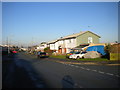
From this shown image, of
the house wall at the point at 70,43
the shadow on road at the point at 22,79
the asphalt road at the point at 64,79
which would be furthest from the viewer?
the house wall at the point at 70,43

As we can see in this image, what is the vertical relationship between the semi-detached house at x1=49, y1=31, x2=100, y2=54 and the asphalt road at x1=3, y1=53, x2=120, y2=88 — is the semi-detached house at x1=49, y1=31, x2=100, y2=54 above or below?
above

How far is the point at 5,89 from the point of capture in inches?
310

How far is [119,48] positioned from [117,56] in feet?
7.52

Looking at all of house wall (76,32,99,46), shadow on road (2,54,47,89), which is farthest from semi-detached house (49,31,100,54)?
shadow on road (2,54,47,89)

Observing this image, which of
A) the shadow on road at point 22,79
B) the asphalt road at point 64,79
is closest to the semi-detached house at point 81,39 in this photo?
the asphalt road at point 64,79

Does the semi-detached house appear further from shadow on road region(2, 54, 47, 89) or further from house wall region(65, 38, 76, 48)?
shadow on road region(2, 54, 47, 89)

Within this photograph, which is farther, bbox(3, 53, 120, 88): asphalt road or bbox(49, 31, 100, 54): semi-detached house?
bbox(49, 31, 100, 54): semi-detached house

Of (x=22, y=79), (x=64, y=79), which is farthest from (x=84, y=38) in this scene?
(x=22, y=79)

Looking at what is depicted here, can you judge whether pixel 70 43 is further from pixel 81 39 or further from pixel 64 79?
pixel 64 79

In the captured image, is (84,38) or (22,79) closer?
(22,79)

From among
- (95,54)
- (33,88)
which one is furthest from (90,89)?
(95,54)

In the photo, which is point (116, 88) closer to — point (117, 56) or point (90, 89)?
point (90, 89)

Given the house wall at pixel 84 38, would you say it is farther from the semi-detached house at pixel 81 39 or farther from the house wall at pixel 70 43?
the house wall at pixel 70 43

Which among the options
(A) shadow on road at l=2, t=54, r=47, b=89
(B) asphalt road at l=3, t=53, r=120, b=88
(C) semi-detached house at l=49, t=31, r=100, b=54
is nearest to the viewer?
(B) asphalt road at l=3, t=53, r=120, b=88
